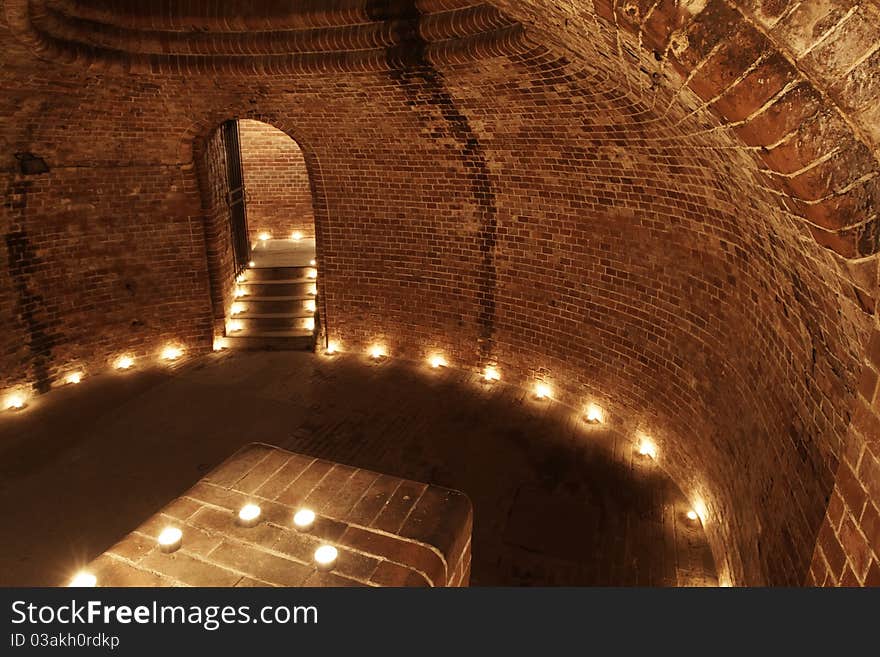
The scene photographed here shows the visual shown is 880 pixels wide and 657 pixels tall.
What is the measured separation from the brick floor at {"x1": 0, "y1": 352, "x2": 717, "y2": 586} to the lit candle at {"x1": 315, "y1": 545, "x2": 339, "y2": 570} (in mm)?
2448

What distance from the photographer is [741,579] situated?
4.03 meters

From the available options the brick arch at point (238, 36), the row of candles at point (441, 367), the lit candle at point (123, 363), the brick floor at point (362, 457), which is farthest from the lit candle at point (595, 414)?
the lit candle at point (123, 363)

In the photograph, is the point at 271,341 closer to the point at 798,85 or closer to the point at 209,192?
the point at 209,192

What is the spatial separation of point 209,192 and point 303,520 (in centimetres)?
669

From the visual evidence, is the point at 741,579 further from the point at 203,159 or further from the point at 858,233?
the point at 203,159

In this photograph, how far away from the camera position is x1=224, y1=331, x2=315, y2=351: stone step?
8641 mm

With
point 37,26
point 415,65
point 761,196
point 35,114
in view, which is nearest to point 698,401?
point 761,196

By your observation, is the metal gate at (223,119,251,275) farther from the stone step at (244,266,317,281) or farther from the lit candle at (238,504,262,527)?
the lit candle at (238,504,262,527)

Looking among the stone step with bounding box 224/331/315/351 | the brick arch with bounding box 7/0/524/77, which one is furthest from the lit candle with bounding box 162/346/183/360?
the brick arch with bounding box 7/0/524/77

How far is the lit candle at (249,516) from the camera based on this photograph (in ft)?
8.50

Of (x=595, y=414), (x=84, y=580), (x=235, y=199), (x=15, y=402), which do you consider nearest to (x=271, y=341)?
(x=235, y=199)

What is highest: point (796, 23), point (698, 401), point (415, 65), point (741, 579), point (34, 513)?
point (796, 23)

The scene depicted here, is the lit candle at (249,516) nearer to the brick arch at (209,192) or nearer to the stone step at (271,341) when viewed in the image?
the brick arch at (209,192)

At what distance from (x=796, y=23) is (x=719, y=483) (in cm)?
407
